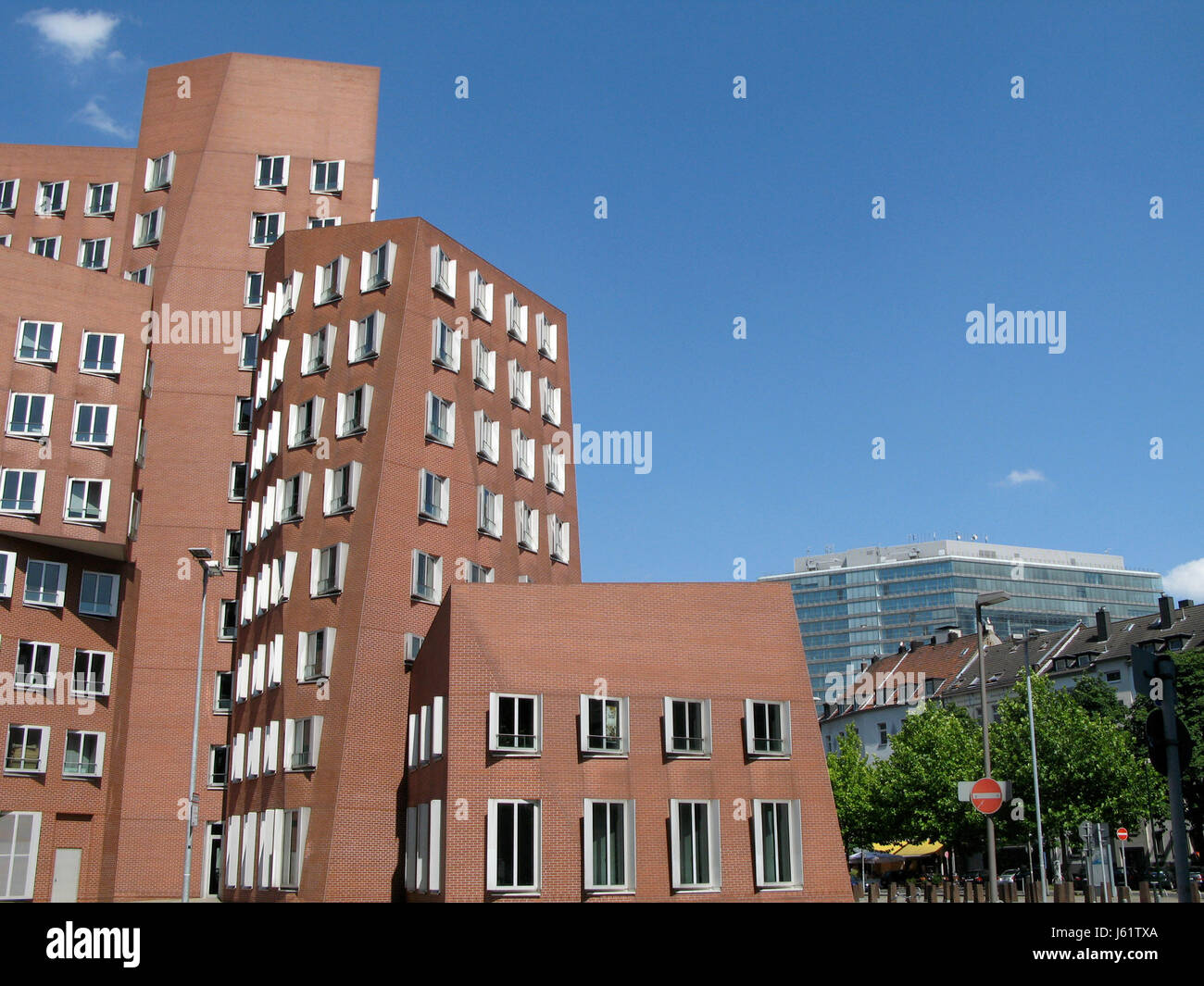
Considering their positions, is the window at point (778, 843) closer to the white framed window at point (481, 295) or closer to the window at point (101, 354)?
the white framed window at point (481, 295)

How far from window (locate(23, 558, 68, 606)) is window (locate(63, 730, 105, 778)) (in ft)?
20.7

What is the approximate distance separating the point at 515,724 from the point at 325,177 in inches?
1538

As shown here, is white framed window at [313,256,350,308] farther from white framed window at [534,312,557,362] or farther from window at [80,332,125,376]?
window at [80,332,125,376]

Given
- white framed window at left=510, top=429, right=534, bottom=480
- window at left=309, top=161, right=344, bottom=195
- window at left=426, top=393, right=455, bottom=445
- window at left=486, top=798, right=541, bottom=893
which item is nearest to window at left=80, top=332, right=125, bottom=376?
window at left=309, top=161, right=344, bottom=195

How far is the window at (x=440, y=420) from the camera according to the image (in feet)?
160

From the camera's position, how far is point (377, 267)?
5097 cm

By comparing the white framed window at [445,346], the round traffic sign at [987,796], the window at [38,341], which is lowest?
the round traffic sign at [987,796]

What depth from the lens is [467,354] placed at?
5209 cm

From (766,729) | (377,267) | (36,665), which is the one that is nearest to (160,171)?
(377,267)

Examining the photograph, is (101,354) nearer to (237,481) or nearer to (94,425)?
(94,425)

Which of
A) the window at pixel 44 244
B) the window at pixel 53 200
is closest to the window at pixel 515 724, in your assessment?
the window at pixel 44 244

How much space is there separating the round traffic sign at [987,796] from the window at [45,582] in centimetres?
4366
